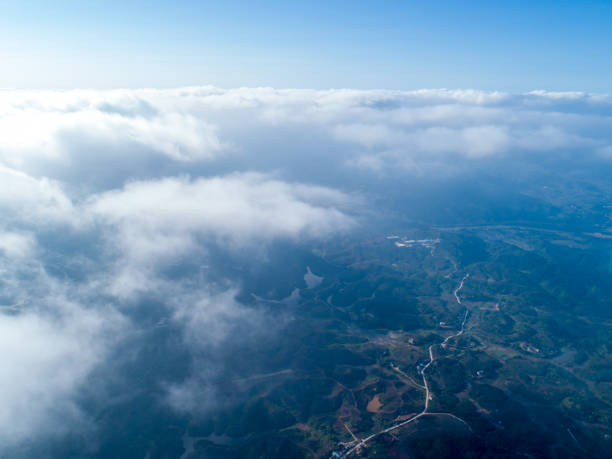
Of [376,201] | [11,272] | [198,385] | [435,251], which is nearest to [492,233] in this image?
[435,251]

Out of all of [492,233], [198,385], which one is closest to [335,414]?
[198,385]

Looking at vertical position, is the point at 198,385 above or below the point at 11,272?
below

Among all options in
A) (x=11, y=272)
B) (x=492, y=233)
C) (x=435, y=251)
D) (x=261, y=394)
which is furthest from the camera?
(x=492, y=233)

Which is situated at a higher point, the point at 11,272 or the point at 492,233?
the point at 11,272

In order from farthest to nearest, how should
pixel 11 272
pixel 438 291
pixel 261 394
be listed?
pixel 438 291 → pixel 11 272 → pixel 261 394

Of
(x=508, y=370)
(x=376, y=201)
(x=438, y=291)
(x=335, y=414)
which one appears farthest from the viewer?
(x=376, y=201)

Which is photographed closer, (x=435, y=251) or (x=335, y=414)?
(x=335, y=414)

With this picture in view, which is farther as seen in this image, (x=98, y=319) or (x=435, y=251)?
(x=435, y=251)

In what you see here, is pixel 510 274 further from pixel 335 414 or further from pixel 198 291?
pixel 198 291

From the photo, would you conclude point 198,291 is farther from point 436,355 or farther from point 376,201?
point 376,201
